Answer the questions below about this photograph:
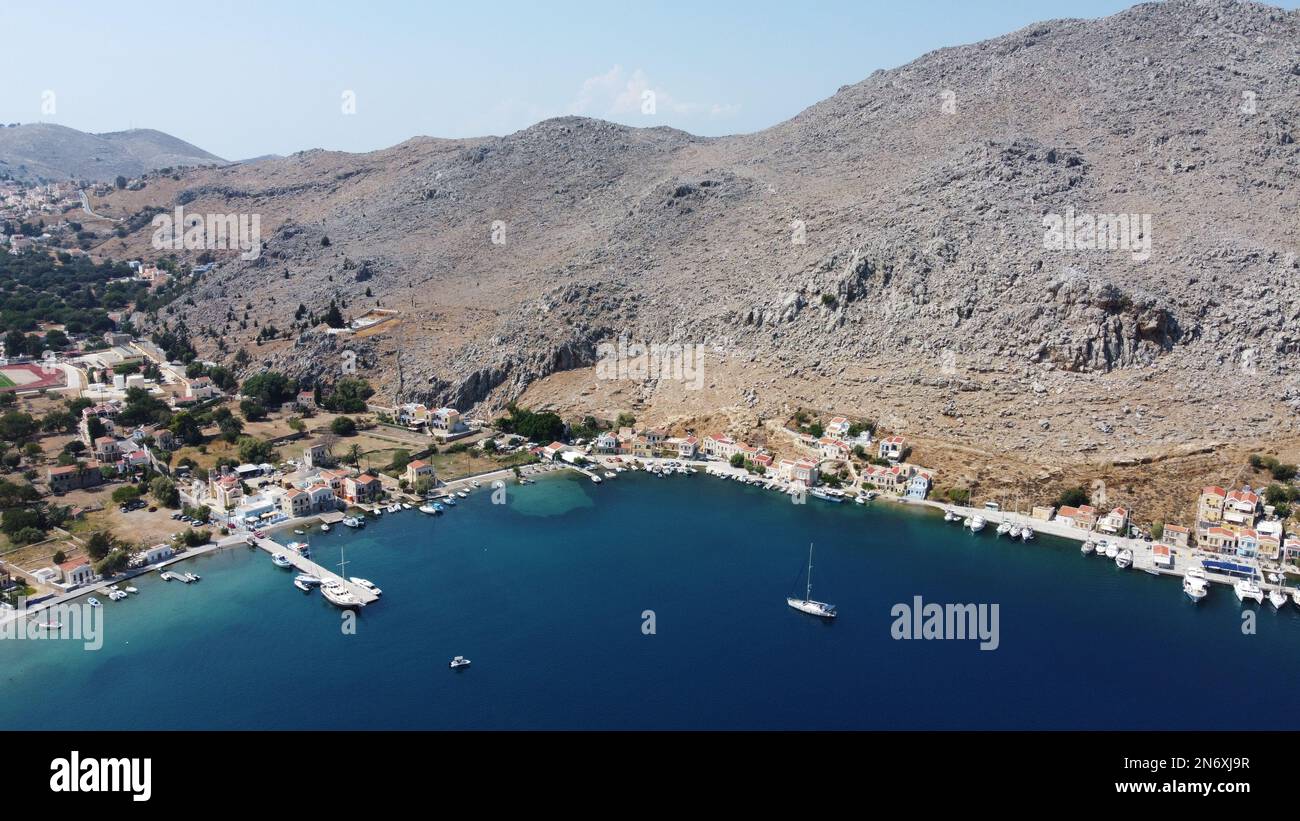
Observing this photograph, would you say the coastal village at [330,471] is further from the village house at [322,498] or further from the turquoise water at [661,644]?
the turquoise water at [661,644]

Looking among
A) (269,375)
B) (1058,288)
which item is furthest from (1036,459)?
(269,375)

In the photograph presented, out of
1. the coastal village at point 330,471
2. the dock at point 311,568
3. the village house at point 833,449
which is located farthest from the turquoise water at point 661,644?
the village house at point 833,449

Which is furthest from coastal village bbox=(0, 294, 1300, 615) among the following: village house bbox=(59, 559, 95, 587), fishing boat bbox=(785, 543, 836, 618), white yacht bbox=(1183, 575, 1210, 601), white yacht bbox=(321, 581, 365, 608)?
fishing boat bbox=(785, 543, 836, 618)

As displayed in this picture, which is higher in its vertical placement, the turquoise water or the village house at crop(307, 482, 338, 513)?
the village house at crop(307, 482, 338, 513)

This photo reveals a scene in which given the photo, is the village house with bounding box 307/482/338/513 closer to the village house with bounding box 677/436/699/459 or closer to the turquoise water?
the turquoise water

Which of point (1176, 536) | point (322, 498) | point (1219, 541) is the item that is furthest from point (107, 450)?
point (1219, 541)

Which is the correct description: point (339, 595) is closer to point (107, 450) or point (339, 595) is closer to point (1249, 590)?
point (107, 450)
